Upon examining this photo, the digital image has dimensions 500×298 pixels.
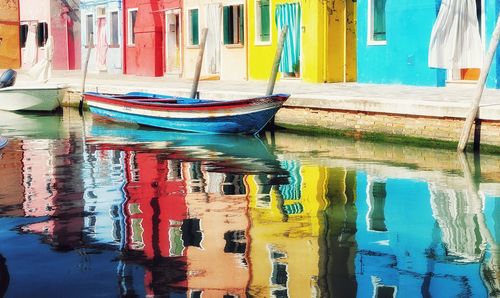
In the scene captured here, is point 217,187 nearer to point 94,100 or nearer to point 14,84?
point 94,100

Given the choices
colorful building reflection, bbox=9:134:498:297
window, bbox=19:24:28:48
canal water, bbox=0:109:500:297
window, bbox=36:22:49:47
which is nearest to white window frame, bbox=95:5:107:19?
window, bbox=36:22:49:47

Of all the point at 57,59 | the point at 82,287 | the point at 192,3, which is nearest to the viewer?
the point at 82,287

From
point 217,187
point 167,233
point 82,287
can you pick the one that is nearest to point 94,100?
point 217,187

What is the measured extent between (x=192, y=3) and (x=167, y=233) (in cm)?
2290

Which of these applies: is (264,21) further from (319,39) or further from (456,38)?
(456,38)

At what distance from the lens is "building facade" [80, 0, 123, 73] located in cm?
3781

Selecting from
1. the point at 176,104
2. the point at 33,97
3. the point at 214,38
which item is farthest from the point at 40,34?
the point at 176,104

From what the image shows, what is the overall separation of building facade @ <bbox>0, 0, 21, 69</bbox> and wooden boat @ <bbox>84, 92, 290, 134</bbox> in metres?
23.7

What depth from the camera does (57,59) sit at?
43.9 metres

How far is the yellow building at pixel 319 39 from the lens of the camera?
84.3 ft

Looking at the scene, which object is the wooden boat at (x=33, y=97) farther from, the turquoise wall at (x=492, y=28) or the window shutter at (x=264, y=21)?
the turquoise wall at (x=492, y=28)

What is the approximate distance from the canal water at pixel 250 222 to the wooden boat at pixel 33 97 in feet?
30.6

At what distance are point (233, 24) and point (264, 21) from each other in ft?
6.31

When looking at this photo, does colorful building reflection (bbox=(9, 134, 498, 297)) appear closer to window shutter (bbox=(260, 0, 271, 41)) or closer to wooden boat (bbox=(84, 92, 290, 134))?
wooden boat (bbox=(84, 92, 290, 134))
